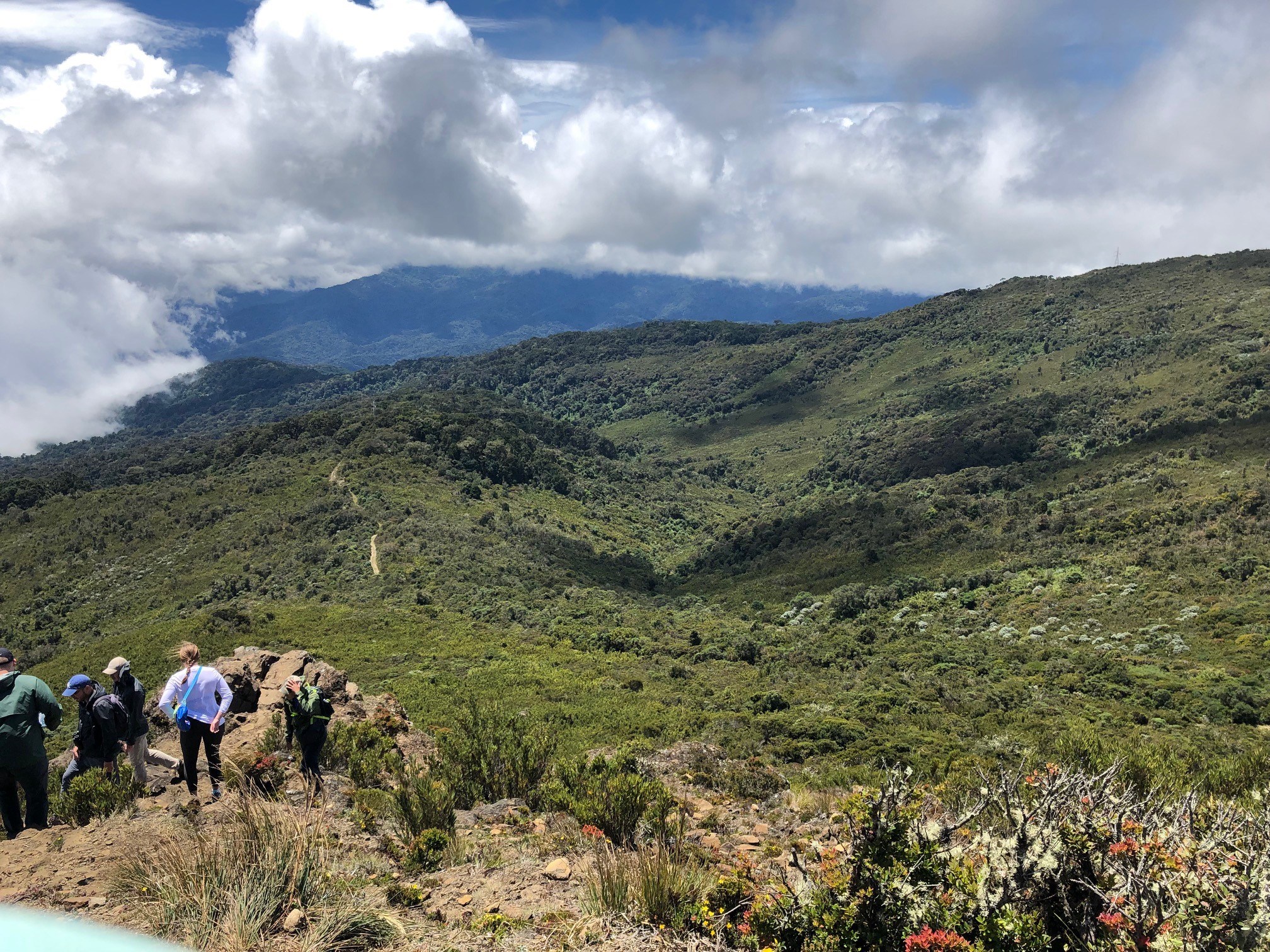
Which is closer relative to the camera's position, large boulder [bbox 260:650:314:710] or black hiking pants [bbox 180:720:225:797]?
black hiking pants [bbox 180:720:225:797]

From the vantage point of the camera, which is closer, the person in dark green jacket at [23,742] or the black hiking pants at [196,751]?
the person in dark green jacket at [23,742]

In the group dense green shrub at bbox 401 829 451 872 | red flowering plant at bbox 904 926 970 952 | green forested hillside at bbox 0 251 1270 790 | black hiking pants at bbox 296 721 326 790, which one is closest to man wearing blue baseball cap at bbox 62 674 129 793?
black hiking pants at bbox 296 721 326 790

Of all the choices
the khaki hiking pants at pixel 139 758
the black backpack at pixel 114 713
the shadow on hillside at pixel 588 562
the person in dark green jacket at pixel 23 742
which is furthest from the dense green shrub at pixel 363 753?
the shadow on hillside at pixel 588 562

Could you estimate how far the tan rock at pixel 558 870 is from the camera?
19.7 feet

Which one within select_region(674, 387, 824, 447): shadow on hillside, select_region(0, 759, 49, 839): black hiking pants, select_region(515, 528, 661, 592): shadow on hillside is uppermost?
select_region(674, 387, 824, 447): shadow on hillside

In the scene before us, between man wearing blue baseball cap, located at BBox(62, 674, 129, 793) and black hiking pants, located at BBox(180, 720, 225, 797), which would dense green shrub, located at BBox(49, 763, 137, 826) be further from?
black hiking pants, located at BBox(180, 720, 225, 797)

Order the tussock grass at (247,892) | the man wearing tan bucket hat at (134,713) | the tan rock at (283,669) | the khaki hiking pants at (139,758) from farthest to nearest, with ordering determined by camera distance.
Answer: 1. the tan rock at (283,669)
2. the khaki hiking pants at (139,758)
3. the man wearing tan bucket hat at (134,713)
4. the tussock grass at (247,892)

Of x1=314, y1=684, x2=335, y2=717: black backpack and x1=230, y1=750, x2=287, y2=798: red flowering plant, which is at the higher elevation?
x1=314, y1=684, x2=335, y2=717: black backpack

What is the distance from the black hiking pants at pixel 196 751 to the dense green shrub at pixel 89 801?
58 centimetres

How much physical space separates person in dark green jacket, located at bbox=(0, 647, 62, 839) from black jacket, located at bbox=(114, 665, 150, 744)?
0.90 m

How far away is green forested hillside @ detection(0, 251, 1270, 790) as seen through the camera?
64.9ft

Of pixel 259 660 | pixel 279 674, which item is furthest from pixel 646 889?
pixel 259 660

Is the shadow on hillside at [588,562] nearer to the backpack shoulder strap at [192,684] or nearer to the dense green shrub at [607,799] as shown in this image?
the dense green shrub at [607,799]

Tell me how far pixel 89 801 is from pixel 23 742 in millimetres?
1340
